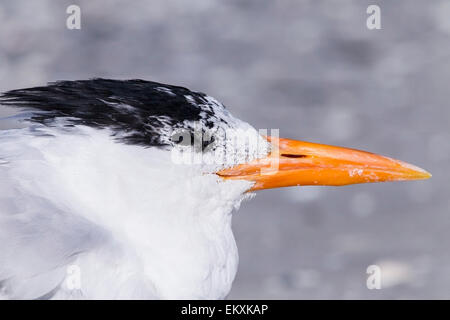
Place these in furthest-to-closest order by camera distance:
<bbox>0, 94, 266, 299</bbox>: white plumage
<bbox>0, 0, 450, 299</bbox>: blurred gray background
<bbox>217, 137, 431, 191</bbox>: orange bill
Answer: <bbox>0, 0, 450, 299</bbox>: blurred gray background < <bbox>217, 137, 431, 191</bbox>: orange bill < <bbox>0, 94, 266, 299</bbox>: white plumage

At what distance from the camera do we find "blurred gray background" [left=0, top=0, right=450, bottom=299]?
4.35 m

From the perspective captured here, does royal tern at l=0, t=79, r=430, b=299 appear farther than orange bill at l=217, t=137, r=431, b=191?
No

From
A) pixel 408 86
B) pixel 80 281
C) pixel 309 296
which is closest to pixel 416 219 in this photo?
pixel 309 296

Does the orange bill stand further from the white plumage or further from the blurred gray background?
the blurred gray background

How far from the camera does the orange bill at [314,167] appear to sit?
2.79 meters

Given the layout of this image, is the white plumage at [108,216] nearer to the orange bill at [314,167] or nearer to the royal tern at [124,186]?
the royal tern at [124,186]

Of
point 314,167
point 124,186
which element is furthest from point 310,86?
point 124,186

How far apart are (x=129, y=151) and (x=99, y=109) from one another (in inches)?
7.3

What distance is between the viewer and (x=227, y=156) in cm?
267

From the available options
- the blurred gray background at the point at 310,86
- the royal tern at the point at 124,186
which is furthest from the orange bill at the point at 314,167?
the blurred gray background at the point at 310,86

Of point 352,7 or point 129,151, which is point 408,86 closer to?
point 352,7

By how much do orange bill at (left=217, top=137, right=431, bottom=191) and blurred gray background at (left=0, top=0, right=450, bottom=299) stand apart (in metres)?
1.40

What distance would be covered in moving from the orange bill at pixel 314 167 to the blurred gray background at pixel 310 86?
1397mm

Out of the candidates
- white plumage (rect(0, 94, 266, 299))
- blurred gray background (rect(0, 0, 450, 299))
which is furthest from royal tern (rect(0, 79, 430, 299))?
blurred gray background (rect(0, 0, 450, 299))
